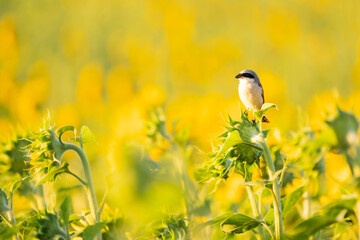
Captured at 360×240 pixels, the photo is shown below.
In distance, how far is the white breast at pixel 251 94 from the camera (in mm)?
2537

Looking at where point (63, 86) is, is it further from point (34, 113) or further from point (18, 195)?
point (18, 195)

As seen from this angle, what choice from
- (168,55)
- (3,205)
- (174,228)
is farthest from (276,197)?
(168,55)

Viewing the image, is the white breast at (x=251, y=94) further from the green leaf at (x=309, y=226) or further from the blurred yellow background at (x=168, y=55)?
the blurred yellow background at (x=168, y=55)

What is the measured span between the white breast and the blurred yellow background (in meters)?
2.70

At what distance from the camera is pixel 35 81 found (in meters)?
8.66

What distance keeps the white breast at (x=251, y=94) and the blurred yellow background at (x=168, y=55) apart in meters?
2.70

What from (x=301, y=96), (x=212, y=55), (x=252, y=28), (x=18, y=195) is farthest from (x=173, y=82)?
(x=18, y=195)

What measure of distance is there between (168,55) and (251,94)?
656 cm

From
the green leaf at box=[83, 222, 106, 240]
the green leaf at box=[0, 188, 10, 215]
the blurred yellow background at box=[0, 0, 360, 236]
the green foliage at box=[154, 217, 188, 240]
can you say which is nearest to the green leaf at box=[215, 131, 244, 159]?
the green foliage at box=[154, 217, 188, 240]

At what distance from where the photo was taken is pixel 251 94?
2.56m

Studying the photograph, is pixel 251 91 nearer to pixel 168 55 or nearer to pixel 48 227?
pixel 48 227

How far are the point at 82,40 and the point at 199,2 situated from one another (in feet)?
8.57

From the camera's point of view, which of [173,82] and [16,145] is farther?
[173,82]

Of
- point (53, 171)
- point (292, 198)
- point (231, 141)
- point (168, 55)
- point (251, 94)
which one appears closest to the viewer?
point (231, 141)
